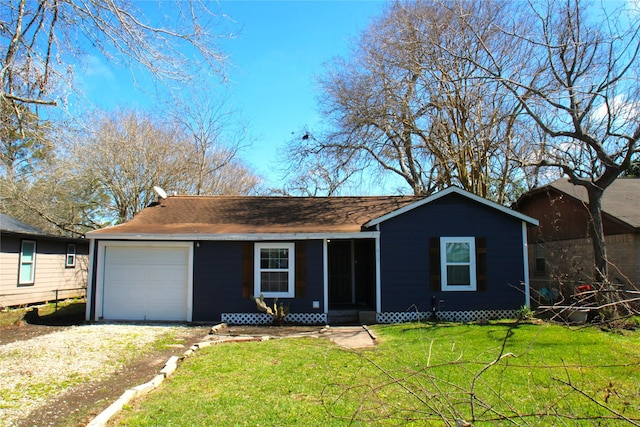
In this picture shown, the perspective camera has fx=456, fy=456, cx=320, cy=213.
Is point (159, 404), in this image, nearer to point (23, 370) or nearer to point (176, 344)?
point (23, 370)

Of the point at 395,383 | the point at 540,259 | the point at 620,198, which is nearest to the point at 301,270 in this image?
the point at 395,383

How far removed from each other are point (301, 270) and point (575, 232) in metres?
10.7

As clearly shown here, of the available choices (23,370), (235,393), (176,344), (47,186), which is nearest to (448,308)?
(176,344)

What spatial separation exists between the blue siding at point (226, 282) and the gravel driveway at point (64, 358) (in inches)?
47.3

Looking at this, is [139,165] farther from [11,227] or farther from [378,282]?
[378,282]

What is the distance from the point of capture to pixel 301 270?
42.5 ft

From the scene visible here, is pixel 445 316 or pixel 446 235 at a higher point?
pixel 446 235

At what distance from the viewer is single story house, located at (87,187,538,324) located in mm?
12797

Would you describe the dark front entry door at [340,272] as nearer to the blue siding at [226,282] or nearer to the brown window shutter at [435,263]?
the blue siding at [226,282]

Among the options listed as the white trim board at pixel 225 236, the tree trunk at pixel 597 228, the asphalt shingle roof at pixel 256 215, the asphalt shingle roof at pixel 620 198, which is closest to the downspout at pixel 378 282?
the white trim board at pixel 225 236

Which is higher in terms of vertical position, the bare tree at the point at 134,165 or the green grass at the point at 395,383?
the bare tree at the point at 134,165

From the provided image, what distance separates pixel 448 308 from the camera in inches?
503

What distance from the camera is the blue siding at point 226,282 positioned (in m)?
12.9

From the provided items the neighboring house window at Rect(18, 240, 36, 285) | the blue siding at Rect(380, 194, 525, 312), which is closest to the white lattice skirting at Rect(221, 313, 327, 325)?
the blue siding at Rect(380, 194, 525, 312)
